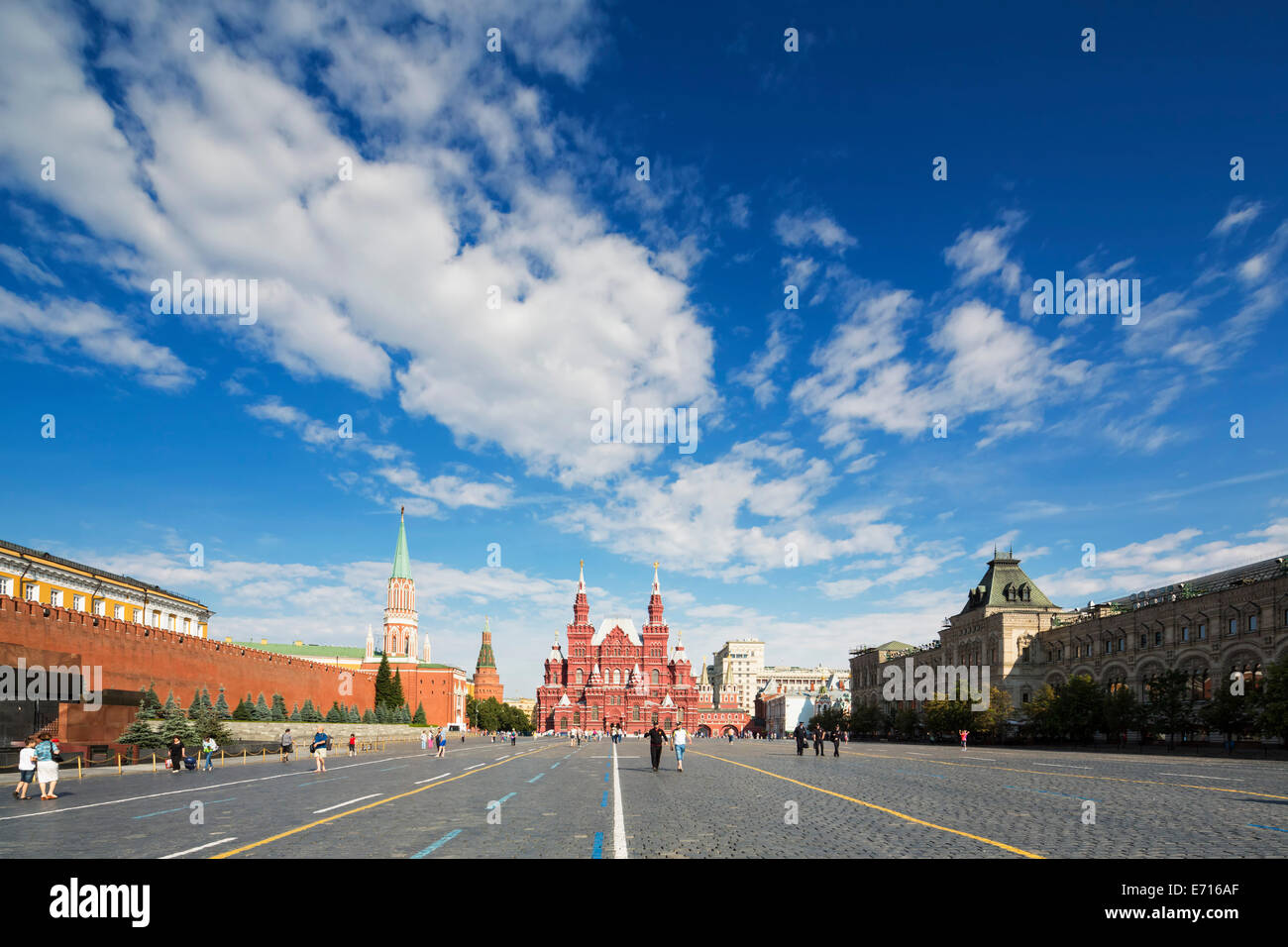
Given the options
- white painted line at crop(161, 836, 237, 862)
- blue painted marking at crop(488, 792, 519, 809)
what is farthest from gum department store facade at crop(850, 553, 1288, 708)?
white painted line at crop(161, 836, 237, 862)

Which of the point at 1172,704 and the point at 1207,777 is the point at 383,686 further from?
the point at 1207,777

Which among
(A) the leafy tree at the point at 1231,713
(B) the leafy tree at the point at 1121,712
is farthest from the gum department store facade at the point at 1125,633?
(B) the leafy tree at the point at 1121,712

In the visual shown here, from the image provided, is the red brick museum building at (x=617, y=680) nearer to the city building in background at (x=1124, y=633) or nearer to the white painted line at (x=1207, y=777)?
the city building in background at (x=1124, y=633)

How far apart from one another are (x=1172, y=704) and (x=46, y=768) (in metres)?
60.2

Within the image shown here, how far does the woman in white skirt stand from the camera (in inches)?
776

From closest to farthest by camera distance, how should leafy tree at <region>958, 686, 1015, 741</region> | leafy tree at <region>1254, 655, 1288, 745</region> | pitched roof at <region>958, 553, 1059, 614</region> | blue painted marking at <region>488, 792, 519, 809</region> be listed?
blue painted marking at <region>488, 792, 519, 809</region> < leafy tree at <region>1254, 655, 1288, 745</region> < leafy tree at <region>958, 686, 1015, 741</region> < pitched roof at <region>958, 553, 1059, 614</region>

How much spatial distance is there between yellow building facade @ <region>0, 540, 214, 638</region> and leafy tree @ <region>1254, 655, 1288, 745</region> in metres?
64.2

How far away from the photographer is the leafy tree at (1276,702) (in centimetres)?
4006

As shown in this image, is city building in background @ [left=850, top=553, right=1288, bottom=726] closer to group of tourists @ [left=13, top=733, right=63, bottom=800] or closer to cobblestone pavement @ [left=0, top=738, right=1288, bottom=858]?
cobblestone pavement @ [left=0, top=738, right=1288, bottom=858]

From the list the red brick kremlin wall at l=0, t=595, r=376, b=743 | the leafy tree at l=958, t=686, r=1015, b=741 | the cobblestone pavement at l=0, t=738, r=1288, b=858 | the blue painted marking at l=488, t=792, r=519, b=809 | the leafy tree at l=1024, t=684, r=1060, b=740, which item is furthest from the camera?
the leafy tree at l=958, t=686, r=1015, b=741

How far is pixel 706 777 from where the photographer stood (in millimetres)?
27328
